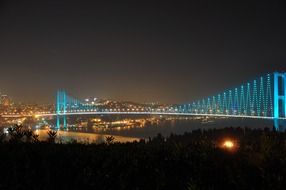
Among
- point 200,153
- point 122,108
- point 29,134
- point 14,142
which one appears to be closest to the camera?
point 200,153

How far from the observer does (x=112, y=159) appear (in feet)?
11.1

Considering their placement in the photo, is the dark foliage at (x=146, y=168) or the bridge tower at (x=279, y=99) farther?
the bridge tower at (x=279, y=99)

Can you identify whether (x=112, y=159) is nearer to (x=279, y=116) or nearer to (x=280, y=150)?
(x=280, y=150)

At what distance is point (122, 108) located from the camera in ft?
167

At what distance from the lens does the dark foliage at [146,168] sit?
2826 mm

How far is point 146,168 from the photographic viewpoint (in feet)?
10.7

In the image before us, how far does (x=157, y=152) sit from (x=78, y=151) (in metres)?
0.68

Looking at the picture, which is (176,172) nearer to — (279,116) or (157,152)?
(157,152)

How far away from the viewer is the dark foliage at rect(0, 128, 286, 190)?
283cm

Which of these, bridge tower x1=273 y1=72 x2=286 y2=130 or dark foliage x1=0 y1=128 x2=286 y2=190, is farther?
bridge tower x1=273 y1=72 x2=286 y2=130

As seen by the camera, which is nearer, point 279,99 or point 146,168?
point 146,168

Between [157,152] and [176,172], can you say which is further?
[157,152]

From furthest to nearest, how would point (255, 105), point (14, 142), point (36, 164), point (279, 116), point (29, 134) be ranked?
point (255, 105), point (279, 116), point (29, 134), point (14, 142), point (36, 164)

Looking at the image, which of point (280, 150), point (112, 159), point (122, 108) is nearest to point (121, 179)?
point (112, 159)
